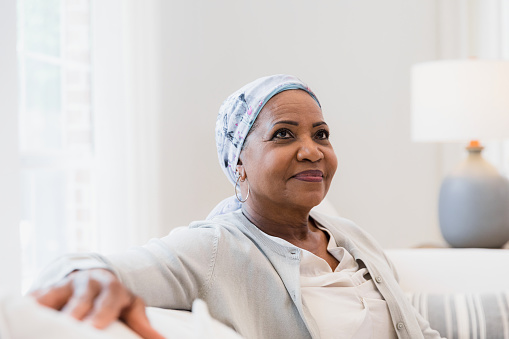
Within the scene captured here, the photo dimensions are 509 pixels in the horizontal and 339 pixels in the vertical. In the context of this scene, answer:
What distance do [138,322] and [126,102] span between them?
169 cm

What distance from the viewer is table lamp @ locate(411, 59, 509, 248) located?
257cm

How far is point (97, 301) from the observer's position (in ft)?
2.75

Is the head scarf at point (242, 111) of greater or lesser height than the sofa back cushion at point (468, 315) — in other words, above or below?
above

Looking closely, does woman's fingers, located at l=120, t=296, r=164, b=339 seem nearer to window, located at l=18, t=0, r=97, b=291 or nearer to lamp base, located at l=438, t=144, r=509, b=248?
window, located at l=18, t=0, r=97, b=291

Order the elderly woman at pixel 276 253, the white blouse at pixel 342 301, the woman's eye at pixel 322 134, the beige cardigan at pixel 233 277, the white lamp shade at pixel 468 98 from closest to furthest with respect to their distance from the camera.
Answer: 1. the beige cardigan at pixel 233 277
2. the elderly woman at pixel 276 253
3. the white blouse at pixel 342 301
4. the woman's eye at pixel 322 134
5. the white lamp shade at pixel 468 98

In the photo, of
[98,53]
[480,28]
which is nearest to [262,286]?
[98,53]

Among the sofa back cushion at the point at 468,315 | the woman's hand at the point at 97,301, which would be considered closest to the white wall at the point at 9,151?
the woman's hand at the point at 97,301

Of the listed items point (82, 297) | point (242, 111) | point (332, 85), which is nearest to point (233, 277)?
point (242, 111)

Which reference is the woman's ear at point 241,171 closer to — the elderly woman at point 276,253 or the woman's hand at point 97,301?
the elderly woman at point 276,253

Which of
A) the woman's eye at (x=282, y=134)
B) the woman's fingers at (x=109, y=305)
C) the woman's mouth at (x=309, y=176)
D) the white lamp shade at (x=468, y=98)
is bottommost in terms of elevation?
the woman's fingers at (x=109, y=305)

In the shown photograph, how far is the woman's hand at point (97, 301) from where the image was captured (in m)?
0.80

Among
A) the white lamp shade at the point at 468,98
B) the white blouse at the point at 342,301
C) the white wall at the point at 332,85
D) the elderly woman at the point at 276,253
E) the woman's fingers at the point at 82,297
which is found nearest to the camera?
the woman's fingers at the point at 82,297

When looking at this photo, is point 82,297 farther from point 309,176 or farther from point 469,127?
point 469,127

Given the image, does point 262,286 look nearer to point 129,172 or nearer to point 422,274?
point 422,274
